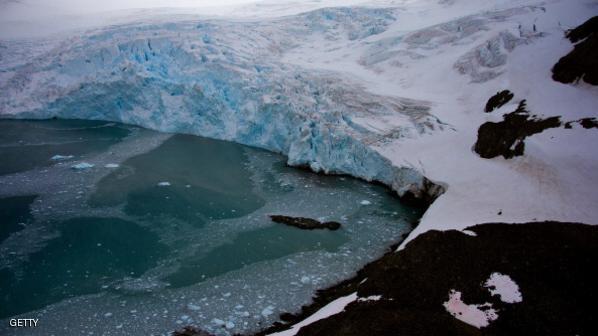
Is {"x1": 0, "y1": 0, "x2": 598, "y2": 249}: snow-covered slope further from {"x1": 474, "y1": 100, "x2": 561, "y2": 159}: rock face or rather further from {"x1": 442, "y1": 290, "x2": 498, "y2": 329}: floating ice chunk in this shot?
{"x1": 442, "y1": 290, "x2": 498, "y2": 329}: floating ice chunk

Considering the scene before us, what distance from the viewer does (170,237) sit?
539 inches

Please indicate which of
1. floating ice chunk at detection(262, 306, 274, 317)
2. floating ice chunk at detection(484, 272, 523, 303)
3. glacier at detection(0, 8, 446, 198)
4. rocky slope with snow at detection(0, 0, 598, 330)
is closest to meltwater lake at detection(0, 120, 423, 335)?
floating ice chunk at detection(262, 306, 274, 317)

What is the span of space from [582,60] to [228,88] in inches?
724

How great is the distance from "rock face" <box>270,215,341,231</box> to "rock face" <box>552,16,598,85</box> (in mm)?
10845

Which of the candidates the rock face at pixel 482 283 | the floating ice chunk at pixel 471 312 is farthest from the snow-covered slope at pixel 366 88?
the floating ice chunk at pixel 471 312

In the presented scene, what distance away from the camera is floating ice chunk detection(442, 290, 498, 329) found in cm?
750

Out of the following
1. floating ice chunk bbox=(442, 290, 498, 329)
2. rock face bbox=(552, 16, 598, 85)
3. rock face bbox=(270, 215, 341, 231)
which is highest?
rock face bbox=(552, 16, 598, 85)

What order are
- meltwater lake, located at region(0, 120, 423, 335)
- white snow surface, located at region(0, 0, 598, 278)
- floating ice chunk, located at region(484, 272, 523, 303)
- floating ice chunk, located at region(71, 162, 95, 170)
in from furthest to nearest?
1. floating ice chunk, located at region(71, 162, 95, 170)
2. white snow surface, located at region(0, 0, 598, 278)
3. meltwater lake, located at region(0, 120, 423, 335)
4. floating ice chunk, located at region(484, 272, 523, 303)

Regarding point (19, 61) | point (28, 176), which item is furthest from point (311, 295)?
point (19, 61)

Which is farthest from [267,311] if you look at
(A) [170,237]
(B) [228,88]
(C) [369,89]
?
(B) [228,88]

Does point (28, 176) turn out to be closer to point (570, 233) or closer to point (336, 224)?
point (336, 224)

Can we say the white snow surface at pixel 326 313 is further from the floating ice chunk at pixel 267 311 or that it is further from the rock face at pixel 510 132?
the rock face at pixel 510 132

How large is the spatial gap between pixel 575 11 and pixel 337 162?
14.9m

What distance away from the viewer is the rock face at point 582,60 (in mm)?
15086
